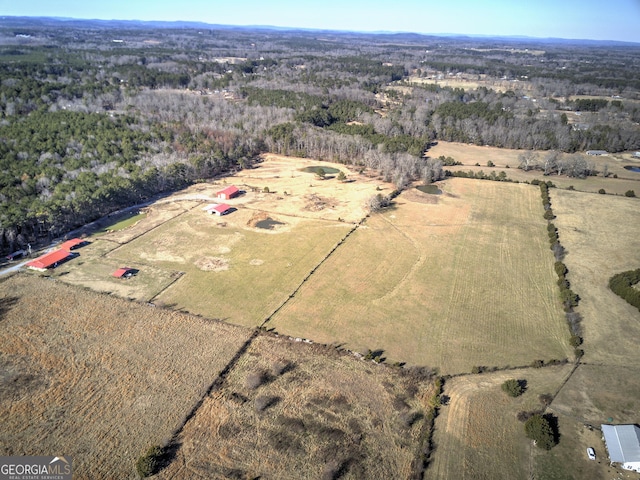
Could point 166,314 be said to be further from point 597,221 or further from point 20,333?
point 597,221

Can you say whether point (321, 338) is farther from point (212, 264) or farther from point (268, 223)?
point (268, 223)

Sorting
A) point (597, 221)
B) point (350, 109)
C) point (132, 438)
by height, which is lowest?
point (132, 438)

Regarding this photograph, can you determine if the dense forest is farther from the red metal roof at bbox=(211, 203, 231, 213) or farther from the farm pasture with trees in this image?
the red metal roof at bbox=(211, 203, 231, 213)

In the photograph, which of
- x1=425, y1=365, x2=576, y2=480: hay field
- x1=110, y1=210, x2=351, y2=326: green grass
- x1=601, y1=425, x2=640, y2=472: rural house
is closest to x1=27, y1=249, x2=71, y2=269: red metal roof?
x1=110, y1=210, x2=351, y2=326: green grass

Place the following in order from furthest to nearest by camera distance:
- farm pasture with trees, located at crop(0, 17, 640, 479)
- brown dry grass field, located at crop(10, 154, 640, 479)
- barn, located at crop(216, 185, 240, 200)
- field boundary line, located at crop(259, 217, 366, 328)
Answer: barn, located at crop(216, 185, 240, 200) < field boundary line, located at crop(259, 217, 366, 328) < farm pasture with trees, located at crop(0, 17, 640, 479) < brown dry grass field, located at crop(10, 154, 640, 479)

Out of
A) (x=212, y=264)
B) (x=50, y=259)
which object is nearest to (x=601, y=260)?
→ (x=212, y=264)

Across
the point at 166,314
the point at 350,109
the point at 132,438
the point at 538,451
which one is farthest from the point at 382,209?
the point at 350,109

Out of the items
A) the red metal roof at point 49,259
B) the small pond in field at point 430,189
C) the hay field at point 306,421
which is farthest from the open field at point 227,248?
the hay field at point 306,421
